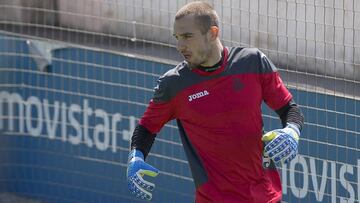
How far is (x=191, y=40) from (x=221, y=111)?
396mm

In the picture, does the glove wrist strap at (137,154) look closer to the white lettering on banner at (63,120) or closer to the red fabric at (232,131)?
the red fabric at (232,131)

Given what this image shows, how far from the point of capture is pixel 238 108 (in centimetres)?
529


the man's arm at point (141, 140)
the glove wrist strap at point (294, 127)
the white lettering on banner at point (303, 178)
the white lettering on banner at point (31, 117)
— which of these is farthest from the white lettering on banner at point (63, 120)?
the glove wrist strap at point (294, 127)

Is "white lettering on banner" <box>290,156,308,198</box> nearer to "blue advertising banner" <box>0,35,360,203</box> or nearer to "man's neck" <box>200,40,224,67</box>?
"blue advertising banner" <box>0,35,360,203</box>

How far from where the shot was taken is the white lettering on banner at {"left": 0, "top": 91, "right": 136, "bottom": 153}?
27.3 feet

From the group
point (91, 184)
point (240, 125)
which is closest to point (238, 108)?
point (240, 125)

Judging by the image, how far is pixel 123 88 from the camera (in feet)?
26.9

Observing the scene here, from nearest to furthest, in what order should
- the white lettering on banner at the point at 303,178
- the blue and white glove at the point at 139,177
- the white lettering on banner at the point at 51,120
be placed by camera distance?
the blue and white glove at the point at 139,177 < the white lettering on banner at the point at 303,178 < the white lettering on banner at the point at 51,120

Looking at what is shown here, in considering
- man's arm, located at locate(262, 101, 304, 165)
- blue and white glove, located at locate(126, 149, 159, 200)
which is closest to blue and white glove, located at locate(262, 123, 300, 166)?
man's arm, located at locate(262, 101, 304, 165)

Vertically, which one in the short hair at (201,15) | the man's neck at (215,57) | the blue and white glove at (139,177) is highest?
the short hair at (201,15)

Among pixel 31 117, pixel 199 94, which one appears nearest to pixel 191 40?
pixel 199 94

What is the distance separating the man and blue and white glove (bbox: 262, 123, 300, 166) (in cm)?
8

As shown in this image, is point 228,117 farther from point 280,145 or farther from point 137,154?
point 137,154

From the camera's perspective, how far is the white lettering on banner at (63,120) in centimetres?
831
